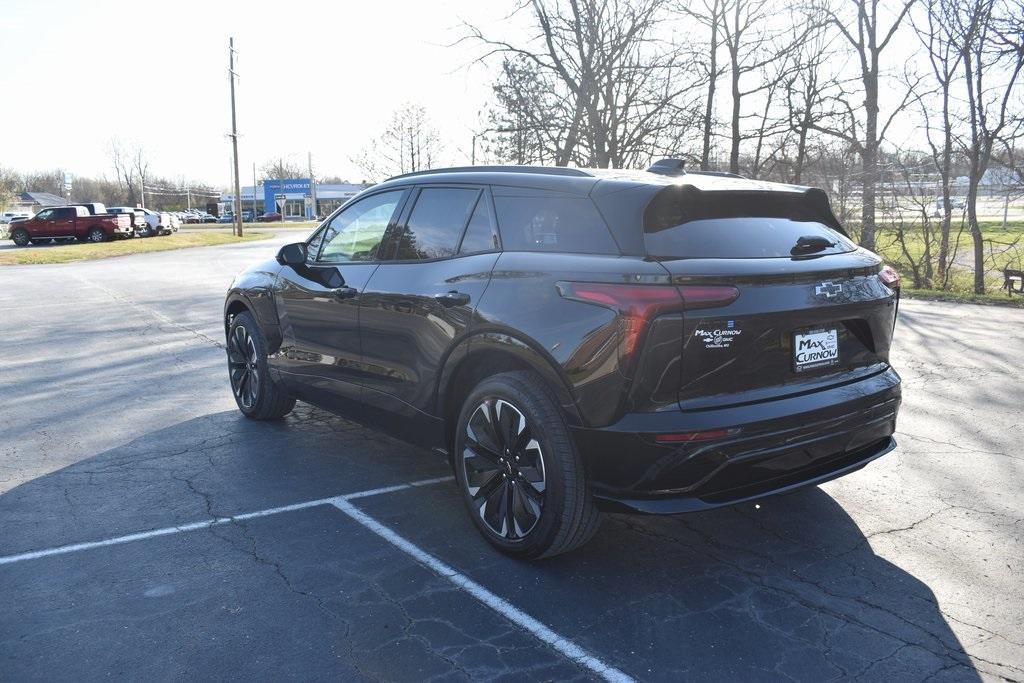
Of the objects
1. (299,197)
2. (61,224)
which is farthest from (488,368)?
(299,197)

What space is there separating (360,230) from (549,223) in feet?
5.52

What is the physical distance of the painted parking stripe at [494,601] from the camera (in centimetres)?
272

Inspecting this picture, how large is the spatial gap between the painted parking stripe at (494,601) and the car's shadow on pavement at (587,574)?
1.6 inches

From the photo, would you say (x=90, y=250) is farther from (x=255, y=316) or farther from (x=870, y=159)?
(x=255, y=316)

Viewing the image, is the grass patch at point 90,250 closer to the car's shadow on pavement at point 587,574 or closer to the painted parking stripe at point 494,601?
the car's shadow on pavement at point 587,574

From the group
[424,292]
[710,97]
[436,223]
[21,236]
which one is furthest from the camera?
[21,236]

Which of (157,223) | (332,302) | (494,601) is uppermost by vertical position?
(157,223)

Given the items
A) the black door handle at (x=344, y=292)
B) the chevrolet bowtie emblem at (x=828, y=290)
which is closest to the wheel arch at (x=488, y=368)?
the black door handle at (x=344, y=292)

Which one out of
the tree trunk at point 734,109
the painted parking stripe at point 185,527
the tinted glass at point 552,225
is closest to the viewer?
the tinted glass at point 552,225

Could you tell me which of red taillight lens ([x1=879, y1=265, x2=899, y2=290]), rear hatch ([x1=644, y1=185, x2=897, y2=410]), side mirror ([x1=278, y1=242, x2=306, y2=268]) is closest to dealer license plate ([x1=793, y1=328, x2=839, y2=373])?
rear hatch ([x1=644, y1=185, x2=897, y2=410])

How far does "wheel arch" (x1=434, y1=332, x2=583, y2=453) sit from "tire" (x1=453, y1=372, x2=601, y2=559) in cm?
7

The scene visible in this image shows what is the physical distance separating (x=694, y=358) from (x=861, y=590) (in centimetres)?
125

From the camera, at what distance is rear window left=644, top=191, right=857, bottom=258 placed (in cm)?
320

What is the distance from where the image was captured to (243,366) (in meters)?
6.03
